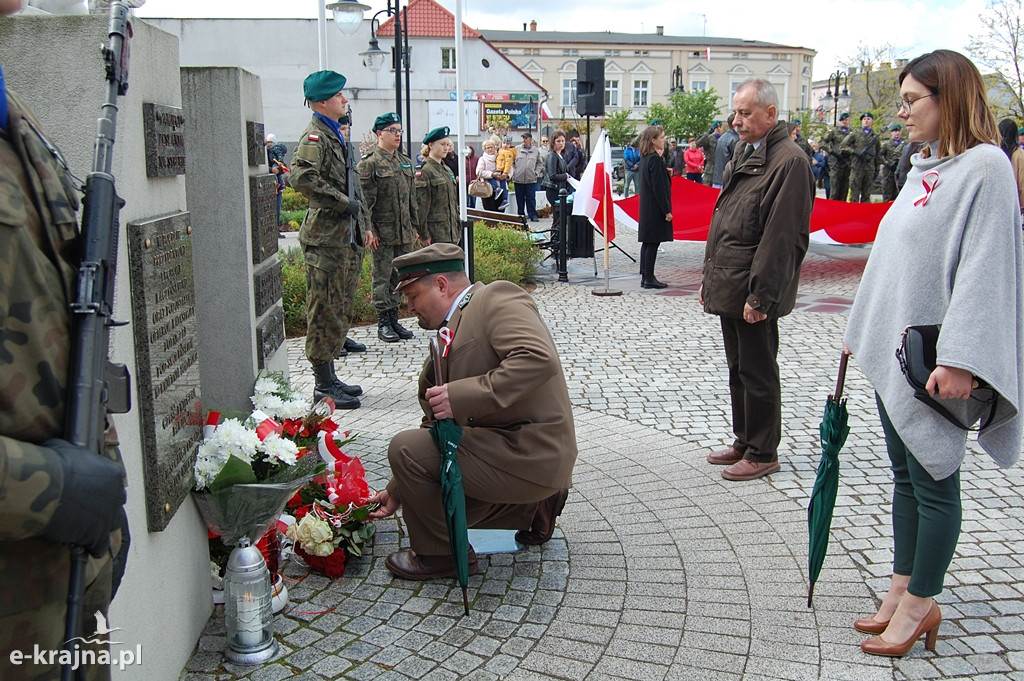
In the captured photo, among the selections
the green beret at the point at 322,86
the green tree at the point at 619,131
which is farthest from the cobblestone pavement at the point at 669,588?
the green tree at the point at 619,131

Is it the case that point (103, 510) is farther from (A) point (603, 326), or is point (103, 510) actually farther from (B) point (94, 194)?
(A) point (603, 326)

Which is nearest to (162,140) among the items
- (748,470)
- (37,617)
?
(37,617)

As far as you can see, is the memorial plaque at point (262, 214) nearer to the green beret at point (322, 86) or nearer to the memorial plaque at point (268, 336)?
the memorial plaque at point (268, 336)

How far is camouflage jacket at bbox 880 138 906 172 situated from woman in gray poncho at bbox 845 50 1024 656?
19.1 m

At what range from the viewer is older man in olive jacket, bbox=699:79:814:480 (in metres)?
4.90

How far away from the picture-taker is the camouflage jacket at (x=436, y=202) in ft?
34.1

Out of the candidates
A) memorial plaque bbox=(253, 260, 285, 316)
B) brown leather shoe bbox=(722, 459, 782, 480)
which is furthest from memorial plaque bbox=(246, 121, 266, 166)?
brown leather shoe bbox=(722, 459, 782, 480)

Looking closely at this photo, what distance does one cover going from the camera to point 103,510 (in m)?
1.65

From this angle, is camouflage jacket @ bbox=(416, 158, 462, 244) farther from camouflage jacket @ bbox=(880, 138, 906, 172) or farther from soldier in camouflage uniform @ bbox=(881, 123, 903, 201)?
camouflage jacket @ bbox=(880, 138, 906, 172)

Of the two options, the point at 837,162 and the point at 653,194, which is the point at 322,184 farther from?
the point at 837,162

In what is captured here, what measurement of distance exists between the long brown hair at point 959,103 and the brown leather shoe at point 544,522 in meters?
2.18

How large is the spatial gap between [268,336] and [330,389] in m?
2.39

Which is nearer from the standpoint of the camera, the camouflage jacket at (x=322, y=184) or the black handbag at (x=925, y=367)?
the black handbag at (x=925, y=367)

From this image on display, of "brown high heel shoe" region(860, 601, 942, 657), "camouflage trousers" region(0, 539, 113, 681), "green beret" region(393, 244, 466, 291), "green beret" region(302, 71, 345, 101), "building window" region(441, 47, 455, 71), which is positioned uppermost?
"building window" region(441, 47, 455, 71)
